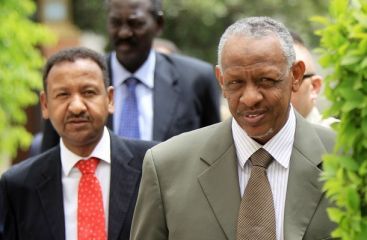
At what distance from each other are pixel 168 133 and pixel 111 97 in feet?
4.62

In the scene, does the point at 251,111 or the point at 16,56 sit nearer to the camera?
the point at 251,111

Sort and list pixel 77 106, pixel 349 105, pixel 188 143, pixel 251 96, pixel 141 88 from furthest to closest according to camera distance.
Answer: pixel 141 88 < pixel 77 106 < pixel 188 143 < pixel 251 96 < pixel 349 105

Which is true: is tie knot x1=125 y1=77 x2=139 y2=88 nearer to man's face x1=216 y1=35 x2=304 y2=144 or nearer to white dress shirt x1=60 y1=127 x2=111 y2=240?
white dress shirt x1=60 y1=127 x2=111 y2=240

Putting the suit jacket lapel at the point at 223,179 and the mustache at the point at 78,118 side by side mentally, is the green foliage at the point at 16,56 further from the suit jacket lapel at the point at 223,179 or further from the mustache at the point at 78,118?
the suit jacket lapel at the point at 223,179

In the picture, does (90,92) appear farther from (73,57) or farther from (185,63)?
(185,63)

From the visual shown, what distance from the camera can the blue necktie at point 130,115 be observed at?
6781mm

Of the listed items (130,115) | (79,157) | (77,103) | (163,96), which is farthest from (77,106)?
(163,96)

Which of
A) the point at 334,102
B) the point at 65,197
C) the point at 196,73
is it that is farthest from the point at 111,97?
the point at 334,102

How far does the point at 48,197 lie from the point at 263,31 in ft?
4.96

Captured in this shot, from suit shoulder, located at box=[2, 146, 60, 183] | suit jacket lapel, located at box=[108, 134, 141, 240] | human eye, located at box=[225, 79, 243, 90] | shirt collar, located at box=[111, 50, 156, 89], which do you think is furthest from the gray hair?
shirt collar, located at box=[111, 50, 156, 89]

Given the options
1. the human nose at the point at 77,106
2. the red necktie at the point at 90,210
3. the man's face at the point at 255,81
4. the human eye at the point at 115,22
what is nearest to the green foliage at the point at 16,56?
the human eye at the point at 115,22

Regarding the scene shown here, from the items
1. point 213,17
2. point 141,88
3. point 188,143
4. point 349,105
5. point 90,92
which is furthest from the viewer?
point 213,17

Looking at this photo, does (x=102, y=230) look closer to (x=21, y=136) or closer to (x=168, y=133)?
(x=168, y=133)

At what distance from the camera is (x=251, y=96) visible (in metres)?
3.93
